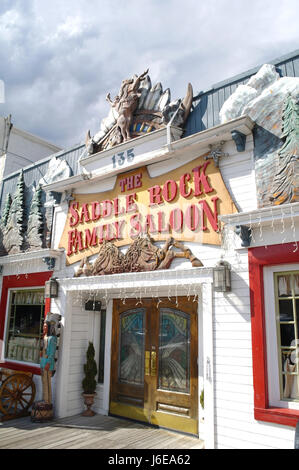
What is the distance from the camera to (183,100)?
6.30m

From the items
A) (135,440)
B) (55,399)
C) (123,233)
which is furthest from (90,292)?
(135,440)

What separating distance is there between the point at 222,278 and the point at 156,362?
235cm

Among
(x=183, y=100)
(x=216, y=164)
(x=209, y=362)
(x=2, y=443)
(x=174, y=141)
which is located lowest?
(x=2, y=443)

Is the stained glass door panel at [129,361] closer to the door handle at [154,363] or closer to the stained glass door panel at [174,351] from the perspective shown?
the door handle at [154,363]

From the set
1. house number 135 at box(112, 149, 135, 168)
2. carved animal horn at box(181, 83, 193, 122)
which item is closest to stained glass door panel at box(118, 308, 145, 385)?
house number 135 at box(112, 149, 135, 168)

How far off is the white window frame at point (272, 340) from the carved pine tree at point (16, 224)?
21.4 ft

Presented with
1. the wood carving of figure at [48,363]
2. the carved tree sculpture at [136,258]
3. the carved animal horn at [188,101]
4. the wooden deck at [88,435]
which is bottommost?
the wooden deck at [88,435]

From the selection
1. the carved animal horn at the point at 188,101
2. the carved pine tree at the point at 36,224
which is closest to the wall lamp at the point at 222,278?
the carved animal horn at the point at 188,101

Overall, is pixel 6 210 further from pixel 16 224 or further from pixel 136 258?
pixel 136 258

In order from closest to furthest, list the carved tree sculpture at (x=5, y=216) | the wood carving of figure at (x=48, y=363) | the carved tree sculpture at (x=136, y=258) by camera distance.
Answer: the carved tree sculpture at (x=136, y=258)
the wood carving of figure at (x=48, y=363)
the carved tree sculpture at (x=5, y=216)

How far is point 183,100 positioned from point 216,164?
5.10 feet

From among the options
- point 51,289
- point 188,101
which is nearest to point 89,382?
point 51,289

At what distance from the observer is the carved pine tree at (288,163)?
4676 mm
